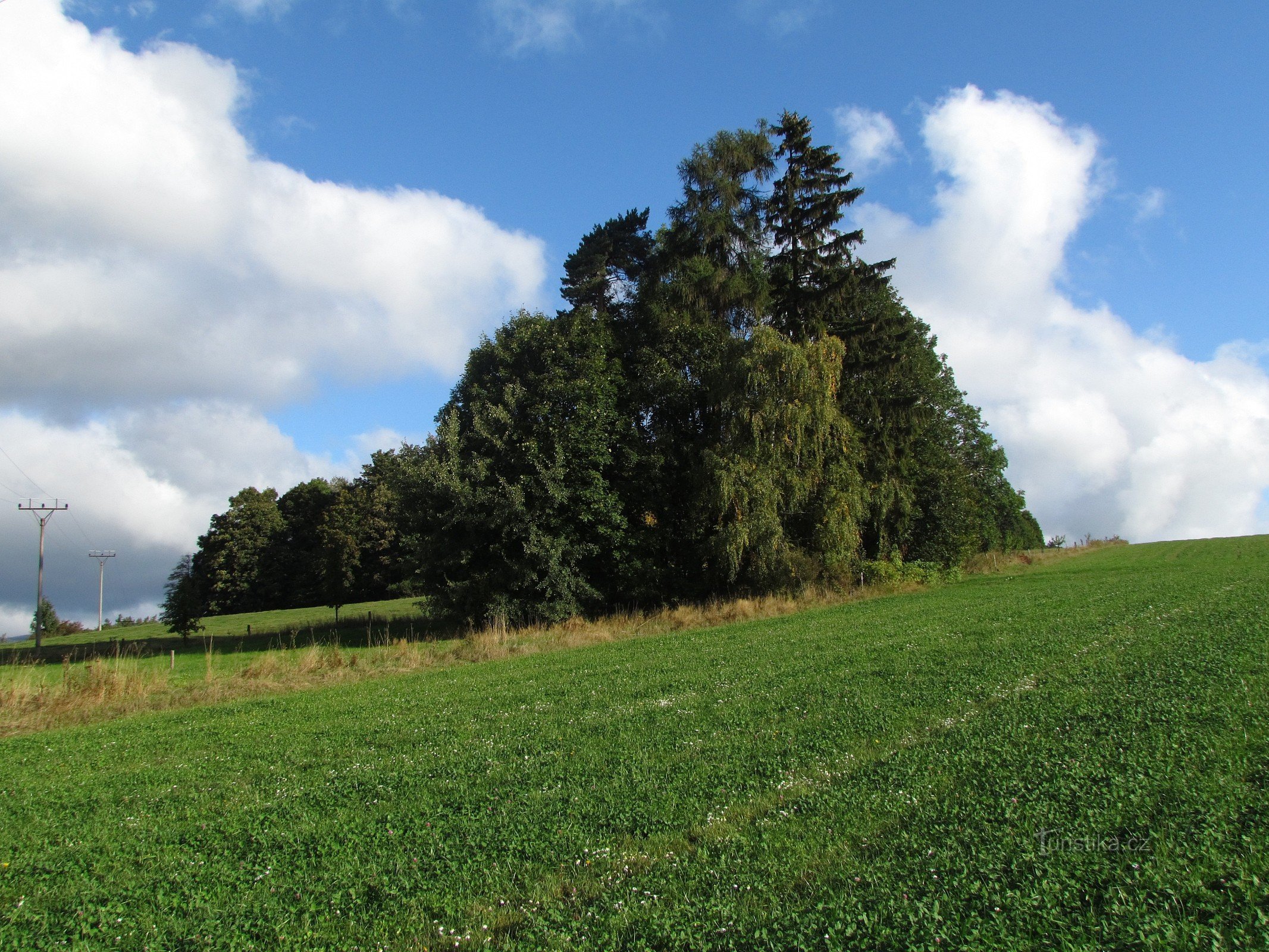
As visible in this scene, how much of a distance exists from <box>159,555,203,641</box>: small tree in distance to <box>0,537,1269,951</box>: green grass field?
36445mm

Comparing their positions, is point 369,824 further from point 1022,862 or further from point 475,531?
point 475,531

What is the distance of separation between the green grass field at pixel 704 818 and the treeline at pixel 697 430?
17.7m

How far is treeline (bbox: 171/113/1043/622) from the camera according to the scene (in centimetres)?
2952

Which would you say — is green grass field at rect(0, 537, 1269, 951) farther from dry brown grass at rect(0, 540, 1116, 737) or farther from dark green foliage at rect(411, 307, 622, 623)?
dark green foliage at rect(411, 307, 622, 623)

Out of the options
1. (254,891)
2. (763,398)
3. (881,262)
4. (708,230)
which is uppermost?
(708,230)

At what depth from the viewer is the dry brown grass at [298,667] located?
14.8 m

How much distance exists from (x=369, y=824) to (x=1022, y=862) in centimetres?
540

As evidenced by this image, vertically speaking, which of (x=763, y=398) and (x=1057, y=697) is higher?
(x=763, y=398)

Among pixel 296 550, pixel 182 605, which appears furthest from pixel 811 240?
pixel 296 550

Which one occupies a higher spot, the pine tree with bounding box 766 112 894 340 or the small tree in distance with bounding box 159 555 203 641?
the pine tree with bounding box 766 112 894 340

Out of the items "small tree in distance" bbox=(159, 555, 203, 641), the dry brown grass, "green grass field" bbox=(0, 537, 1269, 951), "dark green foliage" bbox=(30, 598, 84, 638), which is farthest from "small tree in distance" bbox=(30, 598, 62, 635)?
"green grass field" bbox=(0, 537, 1269, 951)

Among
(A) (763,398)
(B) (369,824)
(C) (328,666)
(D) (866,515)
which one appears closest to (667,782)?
(B) (369,824)

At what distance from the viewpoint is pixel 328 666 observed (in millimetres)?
19031

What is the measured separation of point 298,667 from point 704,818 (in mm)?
16292
